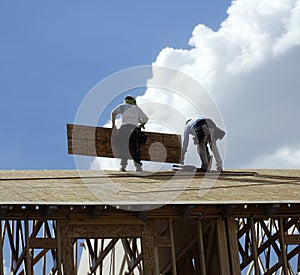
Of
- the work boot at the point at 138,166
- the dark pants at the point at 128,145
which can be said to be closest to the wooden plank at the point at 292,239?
the work boot at the point at 138,166

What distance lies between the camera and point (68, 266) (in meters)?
15.1

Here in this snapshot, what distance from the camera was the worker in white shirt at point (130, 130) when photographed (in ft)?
65.9

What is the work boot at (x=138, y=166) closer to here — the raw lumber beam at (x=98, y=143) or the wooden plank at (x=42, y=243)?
the raw lumber beam at (x=98, y=143)

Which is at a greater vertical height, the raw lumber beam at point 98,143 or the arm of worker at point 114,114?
the arm of worker at point 114,114

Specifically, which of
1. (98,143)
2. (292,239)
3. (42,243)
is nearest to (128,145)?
(98,143)

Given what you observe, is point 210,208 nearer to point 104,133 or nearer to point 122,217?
point 122,217

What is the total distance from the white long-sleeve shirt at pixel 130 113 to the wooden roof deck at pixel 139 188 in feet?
4.77

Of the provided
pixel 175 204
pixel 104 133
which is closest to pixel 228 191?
pixel 175 204

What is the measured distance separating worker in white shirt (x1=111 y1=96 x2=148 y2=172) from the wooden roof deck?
879mm

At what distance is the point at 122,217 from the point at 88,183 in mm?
1678

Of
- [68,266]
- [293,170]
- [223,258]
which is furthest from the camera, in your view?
[293,170]

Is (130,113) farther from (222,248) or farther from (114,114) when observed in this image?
(222,248)

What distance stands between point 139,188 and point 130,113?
3887mm

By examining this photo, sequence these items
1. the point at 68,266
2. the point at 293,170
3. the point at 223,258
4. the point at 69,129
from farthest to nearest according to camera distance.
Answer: the point at 293,170, the point at 69,129, the point at 223,258, the point at 68,266
